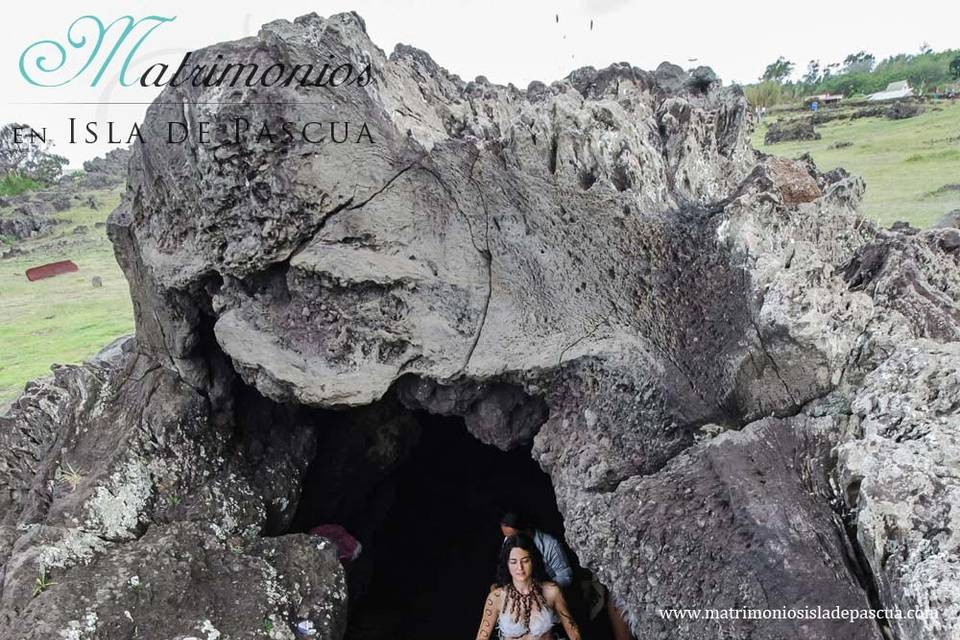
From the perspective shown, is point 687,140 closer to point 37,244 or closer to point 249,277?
point 249,277

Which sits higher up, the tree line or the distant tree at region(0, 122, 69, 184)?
the distant tree at region(0, 122, 69, 184)

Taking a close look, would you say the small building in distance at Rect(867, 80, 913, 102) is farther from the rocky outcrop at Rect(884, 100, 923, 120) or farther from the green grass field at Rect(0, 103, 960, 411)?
the green grass field at Rect(0, 103, 960, 411)

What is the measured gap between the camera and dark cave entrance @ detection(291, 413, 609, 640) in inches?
226

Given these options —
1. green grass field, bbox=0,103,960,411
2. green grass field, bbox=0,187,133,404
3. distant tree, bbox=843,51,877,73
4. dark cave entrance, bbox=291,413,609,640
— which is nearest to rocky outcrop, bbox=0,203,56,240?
green grass field, bbox=0,103,960,411

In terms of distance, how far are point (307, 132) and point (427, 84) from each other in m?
1.22

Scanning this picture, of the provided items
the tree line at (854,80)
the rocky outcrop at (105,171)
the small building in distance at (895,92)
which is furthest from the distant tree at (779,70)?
the rocky outcrop at (105,171)

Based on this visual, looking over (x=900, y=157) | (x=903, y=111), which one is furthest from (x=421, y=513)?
(x=903, y=111)

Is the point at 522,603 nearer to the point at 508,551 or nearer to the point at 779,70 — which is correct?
the point at 508,551

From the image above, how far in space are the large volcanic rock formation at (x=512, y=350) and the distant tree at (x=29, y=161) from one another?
3643 centimetres

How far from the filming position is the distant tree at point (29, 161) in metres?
36.7

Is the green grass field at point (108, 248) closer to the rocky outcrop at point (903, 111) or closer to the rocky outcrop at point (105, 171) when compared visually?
the rocky outcrop at point (903, 111)

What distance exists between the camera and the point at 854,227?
13.2 feet

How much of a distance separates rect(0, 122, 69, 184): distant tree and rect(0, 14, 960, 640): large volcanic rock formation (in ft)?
120

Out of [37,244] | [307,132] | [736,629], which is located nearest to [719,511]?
[736,629]
